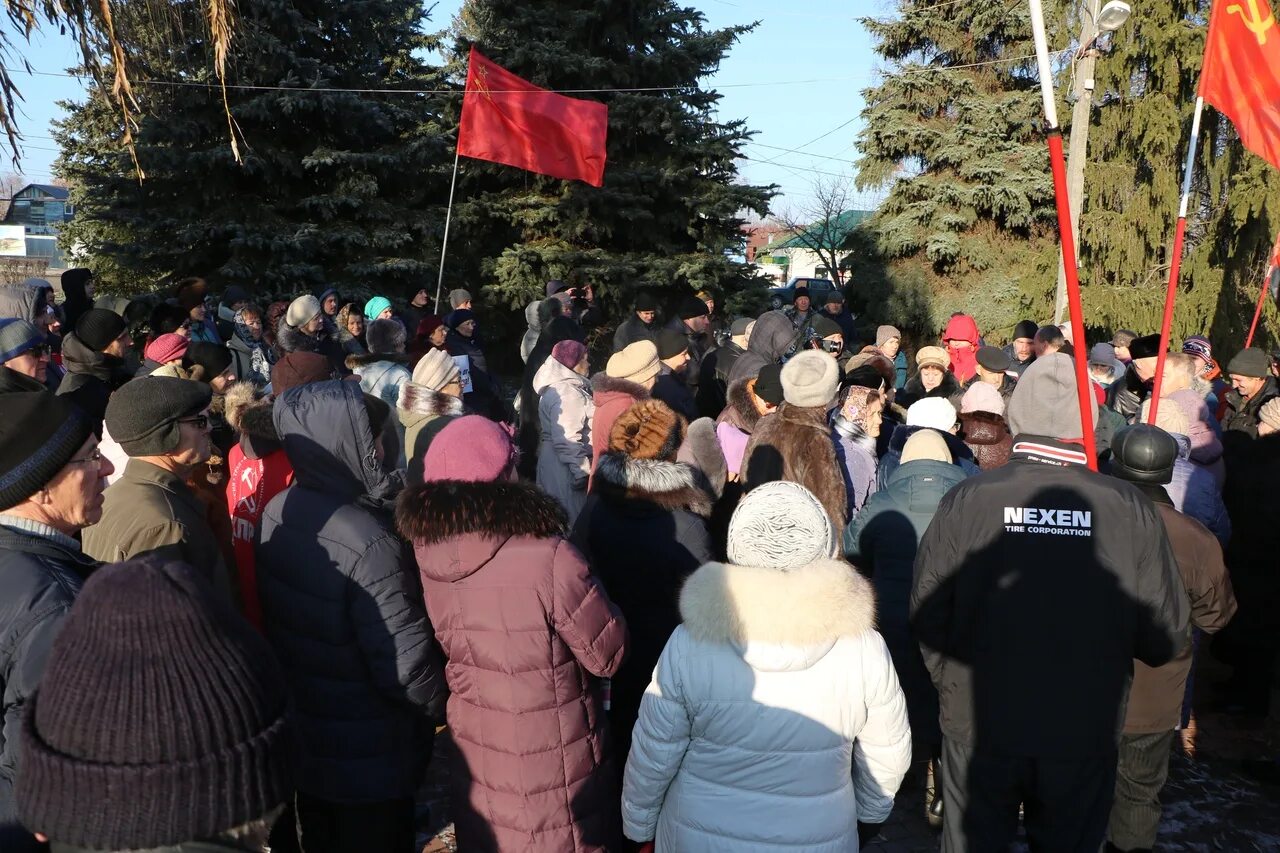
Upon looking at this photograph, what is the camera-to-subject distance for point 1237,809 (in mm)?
4543

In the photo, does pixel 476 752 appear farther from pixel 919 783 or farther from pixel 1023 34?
pixel 1023 34

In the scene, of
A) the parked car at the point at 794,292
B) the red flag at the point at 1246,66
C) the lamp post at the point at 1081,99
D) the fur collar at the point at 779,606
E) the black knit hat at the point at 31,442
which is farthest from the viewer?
the parked car at the point at 794,292

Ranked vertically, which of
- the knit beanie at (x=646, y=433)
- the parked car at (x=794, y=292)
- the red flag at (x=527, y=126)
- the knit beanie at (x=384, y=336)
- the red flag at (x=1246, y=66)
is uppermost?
the red flag at (x=527, y=126)

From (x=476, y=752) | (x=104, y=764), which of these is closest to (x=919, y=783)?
(x=476, y=752)

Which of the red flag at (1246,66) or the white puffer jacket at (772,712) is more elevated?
the red flag at (1246,66)

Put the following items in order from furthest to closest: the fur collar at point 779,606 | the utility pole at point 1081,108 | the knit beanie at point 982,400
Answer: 1. the utility pole at point 1081,108
2. the knit beanie at point 982,400
3. the fur collar at point 779,606

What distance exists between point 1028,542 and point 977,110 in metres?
19.7

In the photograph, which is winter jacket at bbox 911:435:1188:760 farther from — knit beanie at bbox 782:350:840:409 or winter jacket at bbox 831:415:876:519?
winter jacket at bbox 831:415:876:519

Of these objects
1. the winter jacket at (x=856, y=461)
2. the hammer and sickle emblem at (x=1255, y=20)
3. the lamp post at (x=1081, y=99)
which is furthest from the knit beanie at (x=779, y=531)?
the lamp post at (x=1081, y=99)

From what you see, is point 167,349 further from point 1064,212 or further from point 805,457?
point 1064,212

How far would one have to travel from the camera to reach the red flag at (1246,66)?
20.2 ft

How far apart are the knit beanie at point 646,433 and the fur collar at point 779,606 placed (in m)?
1.36

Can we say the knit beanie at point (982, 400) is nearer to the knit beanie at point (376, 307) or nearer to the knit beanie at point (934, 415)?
the knit beanie at point (934, 415)

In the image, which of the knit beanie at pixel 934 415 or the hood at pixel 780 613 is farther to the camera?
the knit beanie at pixel 934 415
